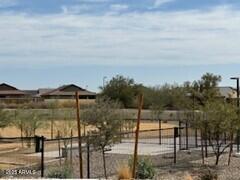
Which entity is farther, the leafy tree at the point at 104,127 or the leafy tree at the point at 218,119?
the leafy tree at the point at 218,119

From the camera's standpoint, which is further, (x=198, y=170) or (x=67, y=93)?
(x=67, y=93)

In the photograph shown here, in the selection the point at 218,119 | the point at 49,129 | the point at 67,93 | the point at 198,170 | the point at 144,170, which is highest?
the point at 67,93

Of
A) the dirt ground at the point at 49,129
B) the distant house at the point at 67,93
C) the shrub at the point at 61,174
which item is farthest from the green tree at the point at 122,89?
the shrub at the point at 61,174

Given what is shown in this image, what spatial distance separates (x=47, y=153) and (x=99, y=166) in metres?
5.69

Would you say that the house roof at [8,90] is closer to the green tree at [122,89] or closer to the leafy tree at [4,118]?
the green tree at [122,89]

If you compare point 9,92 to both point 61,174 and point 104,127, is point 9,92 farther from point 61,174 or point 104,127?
point 61,174

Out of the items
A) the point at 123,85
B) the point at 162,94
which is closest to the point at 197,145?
the point at 162,94

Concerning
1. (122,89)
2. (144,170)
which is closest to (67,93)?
(122,89)

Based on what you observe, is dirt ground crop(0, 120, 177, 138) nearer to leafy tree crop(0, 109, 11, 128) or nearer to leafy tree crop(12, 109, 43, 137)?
leafy tree crop(12, 109, 43, 137)

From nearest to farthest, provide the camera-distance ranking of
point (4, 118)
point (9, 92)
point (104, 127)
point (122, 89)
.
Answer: point (104, 127)
point (4, 118)
point (122, 89)
point (9, 92)

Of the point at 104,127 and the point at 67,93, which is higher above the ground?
the point at 67,93

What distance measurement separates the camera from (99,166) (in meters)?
24.2

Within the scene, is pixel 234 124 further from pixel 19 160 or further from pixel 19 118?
pixel 19 118

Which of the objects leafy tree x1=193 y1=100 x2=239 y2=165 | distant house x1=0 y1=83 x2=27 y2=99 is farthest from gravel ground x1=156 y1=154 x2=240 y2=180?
distant house x1=0 y1=83 x2=27 y2=99
